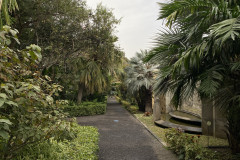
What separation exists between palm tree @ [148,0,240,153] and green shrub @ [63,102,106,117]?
30.4 feet

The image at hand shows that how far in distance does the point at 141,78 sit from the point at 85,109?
505 cm

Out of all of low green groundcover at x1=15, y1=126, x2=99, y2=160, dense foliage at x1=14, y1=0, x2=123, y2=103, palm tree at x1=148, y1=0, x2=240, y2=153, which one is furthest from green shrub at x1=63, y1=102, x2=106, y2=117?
palm tree at x1=148, y1=0, x2=240, y2=153

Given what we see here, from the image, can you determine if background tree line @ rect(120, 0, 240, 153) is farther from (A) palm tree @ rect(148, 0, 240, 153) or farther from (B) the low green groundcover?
(B) the low green groundcover

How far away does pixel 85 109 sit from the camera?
1348 centimetres

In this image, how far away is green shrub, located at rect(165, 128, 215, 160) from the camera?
178 inches

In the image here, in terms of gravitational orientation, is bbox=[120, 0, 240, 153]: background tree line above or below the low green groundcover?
above

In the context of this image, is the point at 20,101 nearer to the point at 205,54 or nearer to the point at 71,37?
the point at 205,54

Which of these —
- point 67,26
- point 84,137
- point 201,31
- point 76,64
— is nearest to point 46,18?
point 67,26

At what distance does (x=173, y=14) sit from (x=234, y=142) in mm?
3936

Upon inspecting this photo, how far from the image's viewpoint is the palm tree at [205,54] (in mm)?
3314

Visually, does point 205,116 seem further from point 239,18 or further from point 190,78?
point 239,18

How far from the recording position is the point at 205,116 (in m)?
7.61

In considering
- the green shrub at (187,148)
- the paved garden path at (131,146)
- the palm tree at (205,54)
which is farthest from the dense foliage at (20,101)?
the green shrub at (187,148)

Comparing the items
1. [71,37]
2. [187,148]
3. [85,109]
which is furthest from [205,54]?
[85,109]
